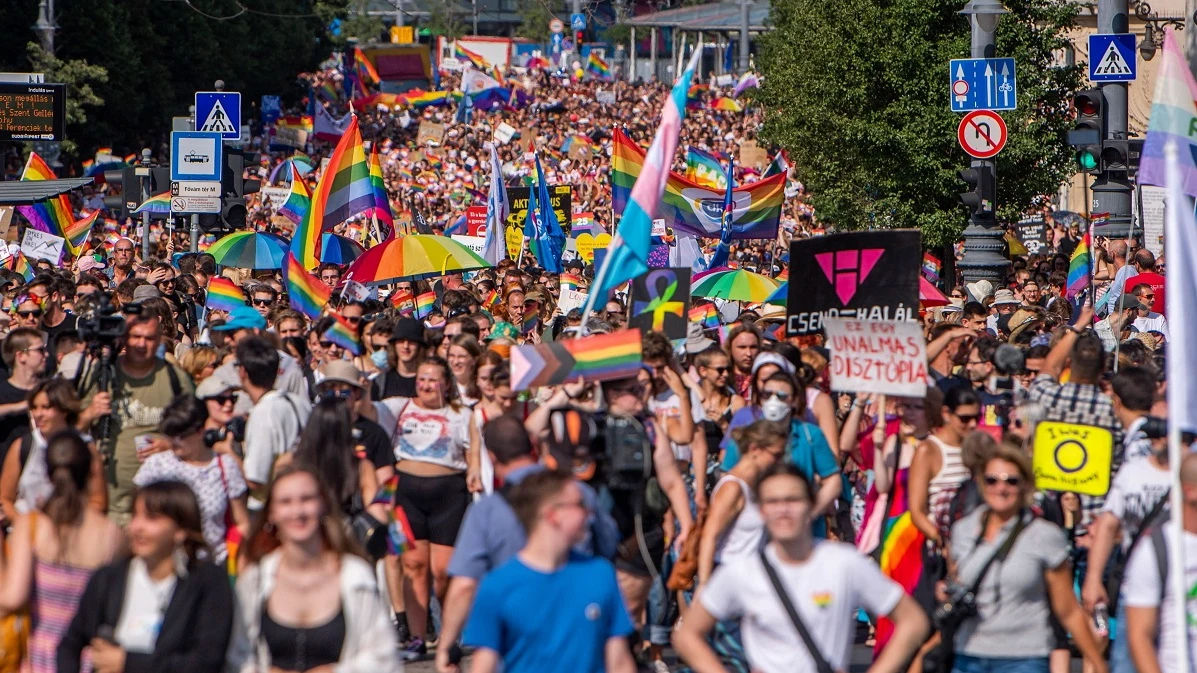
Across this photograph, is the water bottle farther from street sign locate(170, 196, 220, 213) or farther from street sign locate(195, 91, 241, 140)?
street sign locate(195, 91, 241, 140)

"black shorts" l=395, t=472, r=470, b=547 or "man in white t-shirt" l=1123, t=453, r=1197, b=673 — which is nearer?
"man in white t-shirt" l=1123, t=453, r=1197, b=673

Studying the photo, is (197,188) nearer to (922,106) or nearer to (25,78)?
(922,106)

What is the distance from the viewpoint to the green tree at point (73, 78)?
47.6 metres

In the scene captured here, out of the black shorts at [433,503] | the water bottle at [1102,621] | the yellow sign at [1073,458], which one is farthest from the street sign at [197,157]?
the yellow sign at [1073,458]

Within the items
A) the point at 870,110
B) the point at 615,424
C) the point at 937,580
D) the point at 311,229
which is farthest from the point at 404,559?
the point at 870,110

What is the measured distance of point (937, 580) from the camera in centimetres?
659

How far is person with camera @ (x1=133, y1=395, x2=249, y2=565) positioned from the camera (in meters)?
7.02

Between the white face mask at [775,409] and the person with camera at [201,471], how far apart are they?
81.4 inches

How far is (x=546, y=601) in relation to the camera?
519 cm

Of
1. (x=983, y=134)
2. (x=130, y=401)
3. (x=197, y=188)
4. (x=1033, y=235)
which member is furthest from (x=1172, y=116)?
(x=1033, y=235)

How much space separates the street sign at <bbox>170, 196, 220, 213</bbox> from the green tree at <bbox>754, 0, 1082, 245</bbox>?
900cm

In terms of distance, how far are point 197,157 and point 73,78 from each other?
32.6m

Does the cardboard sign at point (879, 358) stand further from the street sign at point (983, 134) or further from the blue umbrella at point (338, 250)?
the blue umbrella at point (338, 250)

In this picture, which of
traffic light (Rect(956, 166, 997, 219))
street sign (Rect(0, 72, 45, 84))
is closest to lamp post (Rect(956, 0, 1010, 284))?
traffic light (Rect(956, 166, 997, 219))
